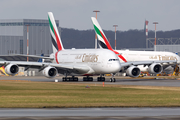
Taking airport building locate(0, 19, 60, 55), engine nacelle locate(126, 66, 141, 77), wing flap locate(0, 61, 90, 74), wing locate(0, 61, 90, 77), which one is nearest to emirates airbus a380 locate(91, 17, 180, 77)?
engine nacelle locate(126, 66, 141, 77)

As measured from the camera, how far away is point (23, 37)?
157250 mm

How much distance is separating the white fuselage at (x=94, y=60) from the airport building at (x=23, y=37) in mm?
97874

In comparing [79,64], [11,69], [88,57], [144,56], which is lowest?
[11,69]

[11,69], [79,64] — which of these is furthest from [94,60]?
[11,69]

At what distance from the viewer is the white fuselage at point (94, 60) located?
5331 centimetres

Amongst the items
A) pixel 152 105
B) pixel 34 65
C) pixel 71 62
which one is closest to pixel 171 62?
pixel 71 62

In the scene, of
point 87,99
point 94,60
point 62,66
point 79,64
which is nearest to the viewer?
point 87,99

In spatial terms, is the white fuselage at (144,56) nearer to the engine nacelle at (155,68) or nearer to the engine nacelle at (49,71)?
the engine nacelle at (155,68)

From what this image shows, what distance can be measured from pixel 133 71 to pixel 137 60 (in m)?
20.4

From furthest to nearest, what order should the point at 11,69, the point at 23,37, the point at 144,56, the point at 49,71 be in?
the point at 23,37, the point at 144,56, the point at 49,71, the point at 11,69

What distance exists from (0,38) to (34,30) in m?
14.5

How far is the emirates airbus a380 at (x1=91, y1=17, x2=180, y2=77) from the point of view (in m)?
58.8

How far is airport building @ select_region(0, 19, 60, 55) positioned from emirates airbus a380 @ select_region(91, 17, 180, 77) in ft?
281

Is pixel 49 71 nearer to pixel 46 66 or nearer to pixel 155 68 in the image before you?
pixel 46 66
